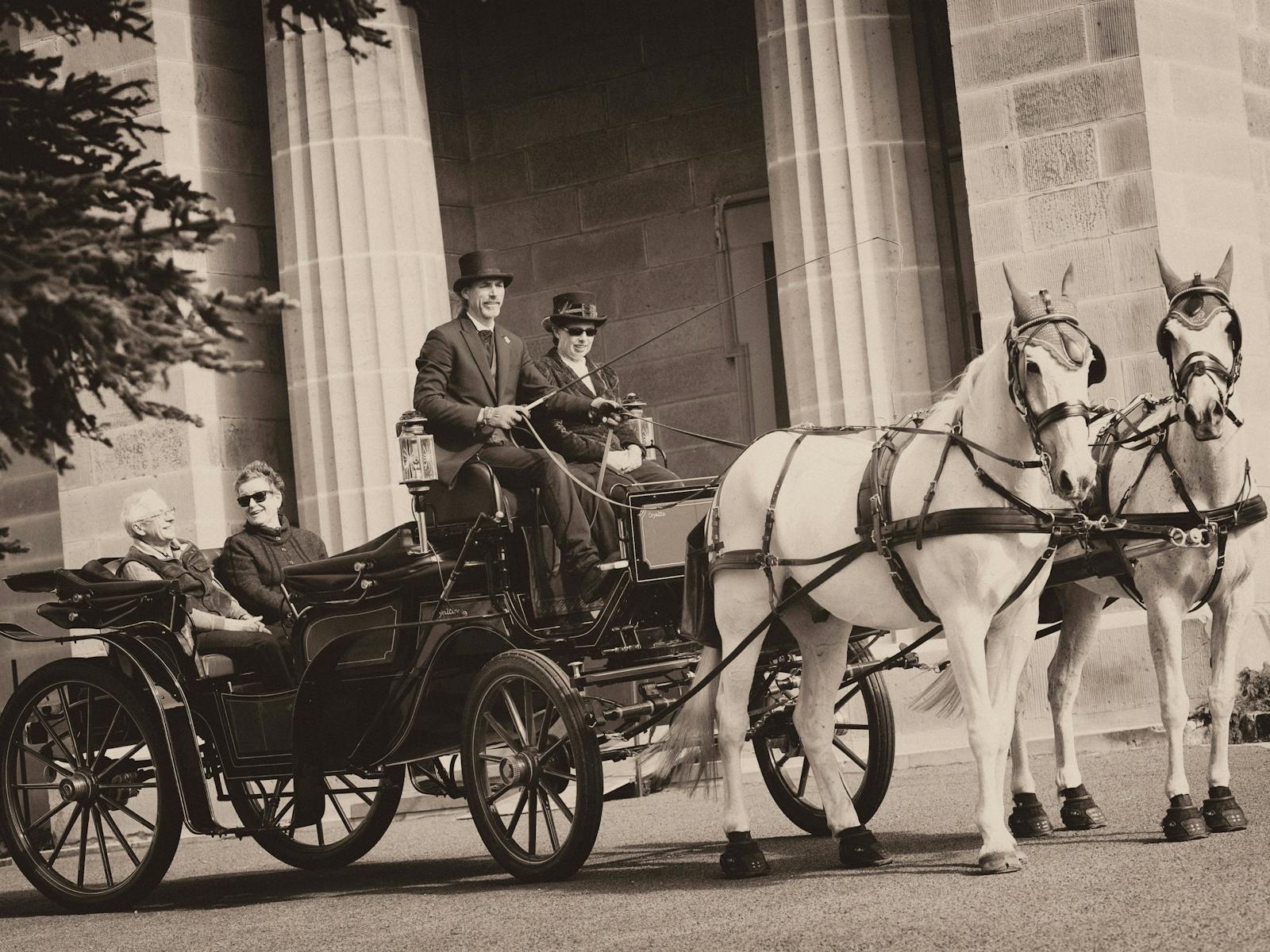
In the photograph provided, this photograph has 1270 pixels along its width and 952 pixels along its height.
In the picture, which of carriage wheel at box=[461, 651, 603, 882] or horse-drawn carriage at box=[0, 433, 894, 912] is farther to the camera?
horse-drawn carriage at box=[0, 433, 894, 912]

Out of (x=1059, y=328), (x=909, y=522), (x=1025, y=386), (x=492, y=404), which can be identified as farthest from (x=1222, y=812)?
(x=492, y=404)

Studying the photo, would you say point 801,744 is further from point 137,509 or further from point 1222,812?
point 137,509

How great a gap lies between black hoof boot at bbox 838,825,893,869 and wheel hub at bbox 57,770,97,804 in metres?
3.30

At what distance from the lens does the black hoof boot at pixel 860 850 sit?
6.61 m

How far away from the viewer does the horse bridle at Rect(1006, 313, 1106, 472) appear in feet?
19.5

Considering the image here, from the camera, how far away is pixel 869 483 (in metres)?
6.63

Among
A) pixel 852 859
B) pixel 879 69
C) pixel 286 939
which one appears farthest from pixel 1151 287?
pixel 286 939

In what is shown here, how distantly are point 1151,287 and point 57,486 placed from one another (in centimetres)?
879

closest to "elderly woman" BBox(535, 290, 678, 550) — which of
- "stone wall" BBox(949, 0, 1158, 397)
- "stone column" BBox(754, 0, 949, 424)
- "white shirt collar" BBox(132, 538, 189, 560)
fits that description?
"white shirt collar" BBox(132, 538, 189, 560)

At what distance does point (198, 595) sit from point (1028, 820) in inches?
145

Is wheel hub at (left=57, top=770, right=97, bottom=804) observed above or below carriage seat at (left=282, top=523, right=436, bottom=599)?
below

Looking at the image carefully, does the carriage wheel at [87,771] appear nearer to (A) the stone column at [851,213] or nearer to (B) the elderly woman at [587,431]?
(B) the elderly woman at [587,431]

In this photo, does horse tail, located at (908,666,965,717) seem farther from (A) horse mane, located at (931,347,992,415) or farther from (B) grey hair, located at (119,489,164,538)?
(B) grey hair, located at (119,489,164,538)

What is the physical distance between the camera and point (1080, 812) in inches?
278
